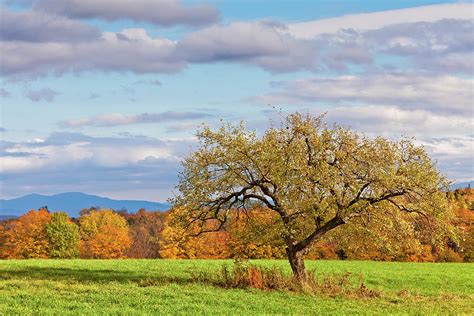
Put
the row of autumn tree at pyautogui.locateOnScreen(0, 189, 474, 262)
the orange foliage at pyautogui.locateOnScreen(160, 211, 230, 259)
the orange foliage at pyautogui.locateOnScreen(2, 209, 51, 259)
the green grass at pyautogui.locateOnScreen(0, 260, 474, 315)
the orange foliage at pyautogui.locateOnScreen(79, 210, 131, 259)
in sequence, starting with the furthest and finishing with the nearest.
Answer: the orange foliage at pyautogui.locateOnScreen(79, 210, 131, 259), the orange foliage at pyautogui.locateOnScreen(2, 209, 51, 259), the orange foliage at pyautogui.locateOnScreen(160, 211, 230, 259), the row of autumn tree at pyautogui.locateOnScreen(0, 189, 474, 262), the green grass at pyautogui.locateOnScreen(0, 260, 474, 315)

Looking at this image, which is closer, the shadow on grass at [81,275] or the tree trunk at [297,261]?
the tree trunk at [297,261]

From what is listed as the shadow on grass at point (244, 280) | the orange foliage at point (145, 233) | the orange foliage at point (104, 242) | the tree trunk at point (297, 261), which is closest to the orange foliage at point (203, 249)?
the orange foliage at point (145, 233)

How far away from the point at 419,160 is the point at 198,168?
12.6 meters

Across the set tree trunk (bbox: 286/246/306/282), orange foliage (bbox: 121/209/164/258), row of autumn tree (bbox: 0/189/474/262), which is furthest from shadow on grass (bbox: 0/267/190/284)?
orange foliage (bbox: 121/209/164/258)

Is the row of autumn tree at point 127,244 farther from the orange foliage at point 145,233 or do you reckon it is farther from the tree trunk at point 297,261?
the tree trunk at point 297,261

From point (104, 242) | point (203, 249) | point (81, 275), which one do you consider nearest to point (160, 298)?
point (81, 275)

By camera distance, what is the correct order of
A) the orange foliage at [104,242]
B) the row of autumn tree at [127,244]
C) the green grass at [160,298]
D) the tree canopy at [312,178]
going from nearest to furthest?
1. the green grass at [160,298]
2. the tree canopy at [312,178]
3. the row of autumn tree at [127,244]
4. the orange foliage at [104,242]

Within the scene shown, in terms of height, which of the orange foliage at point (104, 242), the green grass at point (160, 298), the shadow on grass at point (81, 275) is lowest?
the green grass at point (160, 298)

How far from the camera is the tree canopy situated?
112 feet

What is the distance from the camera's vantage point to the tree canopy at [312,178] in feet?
112

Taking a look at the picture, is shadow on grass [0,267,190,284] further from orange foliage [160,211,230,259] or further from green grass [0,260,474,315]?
orange foliage [160,211,230,259]

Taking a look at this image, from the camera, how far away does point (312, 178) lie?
3397cm

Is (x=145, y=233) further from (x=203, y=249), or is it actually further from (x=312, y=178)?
(x=312, y=178)

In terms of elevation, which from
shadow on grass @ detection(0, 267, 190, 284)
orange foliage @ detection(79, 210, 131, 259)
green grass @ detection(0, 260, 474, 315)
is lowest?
green grass @ detection(0, 260, 474, 315)
